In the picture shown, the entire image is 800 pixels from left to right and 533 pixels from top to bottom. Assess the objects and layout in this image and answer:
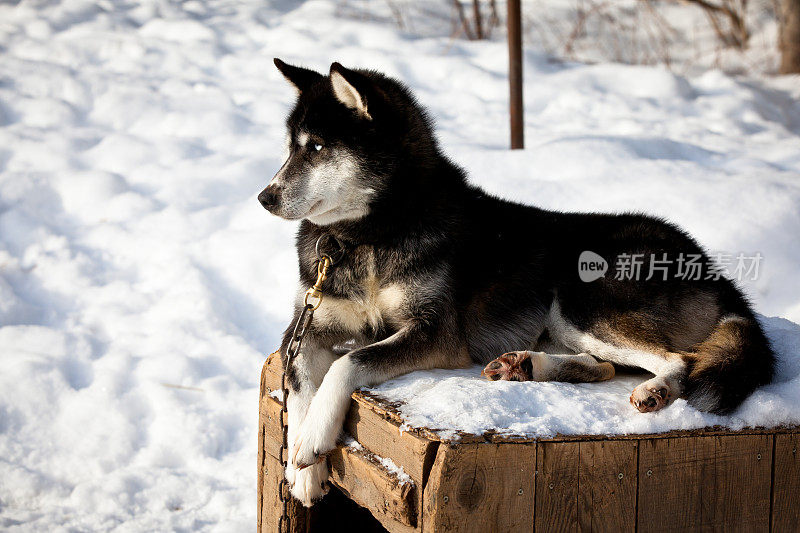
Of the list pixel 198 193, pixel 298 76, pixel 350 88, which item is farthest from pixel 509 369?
pixel 198 193

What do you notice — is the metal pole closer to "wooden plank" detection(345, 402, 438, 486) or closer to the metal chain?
the metal chain

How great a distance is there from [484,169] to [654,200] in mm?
1196

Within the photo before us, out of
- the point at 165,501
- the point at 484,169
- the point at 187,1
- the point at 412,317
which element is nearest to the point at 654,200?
the point at 484,169

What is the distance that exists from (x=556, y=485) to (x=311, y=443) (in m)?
0.69

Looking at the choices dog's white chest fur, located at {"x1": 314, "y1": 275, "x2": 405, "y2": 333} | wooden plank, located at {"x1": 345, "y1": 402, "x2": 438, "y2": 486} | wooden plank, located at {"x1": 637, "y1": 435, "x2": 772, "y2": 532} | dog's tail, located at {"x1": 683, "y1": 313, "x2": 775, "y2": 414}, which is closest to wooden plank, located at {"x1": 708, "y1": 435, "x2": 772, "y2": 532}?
wooden plank, located at {"x1": 637, "y1": 435, "x2": 772, "y2": 532}

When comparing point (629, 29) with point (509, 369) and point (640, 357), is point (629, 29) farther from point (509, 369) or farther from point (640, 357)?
point (509, 369)

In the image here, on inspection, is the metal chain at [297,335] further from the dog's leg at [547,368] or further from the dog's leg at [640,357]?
the dog's leg at [640,357]

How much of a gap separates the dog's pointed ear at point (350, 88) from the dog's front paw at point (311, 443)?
40.2 inches

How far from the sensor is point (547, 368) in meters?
2.17

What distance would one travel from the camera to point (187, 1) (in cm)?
824

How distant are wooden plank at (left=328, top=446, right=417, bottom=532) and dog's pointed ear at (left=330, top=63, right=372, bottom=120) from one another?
1.11 meters

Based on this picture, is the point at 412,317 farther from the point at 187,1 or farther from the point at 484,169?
the point at 187,1

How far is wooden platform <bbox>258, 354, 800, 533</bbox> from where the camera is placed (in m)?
1.65

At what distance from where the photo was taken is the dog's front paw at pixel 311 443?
6.37 feet
